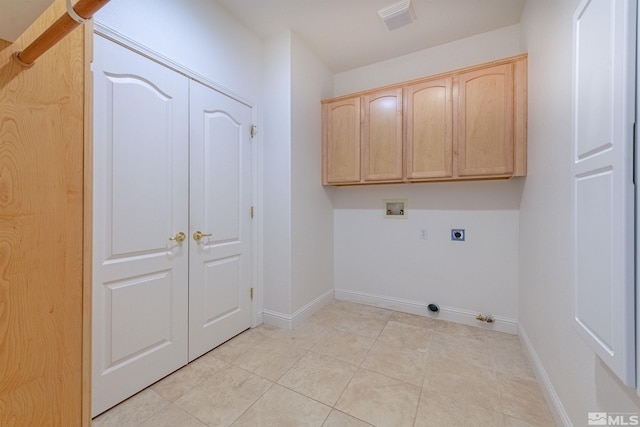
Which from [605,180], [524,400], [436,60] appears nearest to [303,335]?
[524,400]

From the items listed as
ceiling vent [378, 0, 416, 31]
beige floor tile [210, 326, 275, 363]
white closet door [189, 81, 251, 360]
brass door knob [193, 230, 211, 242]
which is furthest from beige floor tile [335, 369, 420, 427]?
ceiling vent [378, 0, 416, 31]

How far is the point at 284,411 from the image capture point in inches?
56.5

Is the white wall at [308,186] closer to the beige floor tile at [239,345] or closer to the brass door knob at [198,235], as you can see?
the beige floor tile at [239,345]

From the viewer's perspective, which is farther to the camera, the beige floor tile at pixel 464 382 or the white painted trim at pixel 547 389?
the beige floor tile at pixel 464 382

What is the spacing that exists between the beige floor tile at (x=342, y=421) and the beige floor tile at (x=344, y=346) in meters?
0.49

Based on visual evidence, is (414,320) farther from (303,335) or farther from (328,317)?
(303,335)

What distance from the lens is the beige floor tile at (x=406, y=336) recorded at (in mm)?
2133

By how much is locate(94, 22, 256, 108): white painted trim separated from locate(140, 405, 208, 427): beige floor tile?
6.79 ft

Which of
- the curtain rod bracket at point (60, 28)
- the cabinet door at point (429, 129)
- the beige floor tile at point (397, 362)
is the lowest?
the beige floor tile at point (397, 362)

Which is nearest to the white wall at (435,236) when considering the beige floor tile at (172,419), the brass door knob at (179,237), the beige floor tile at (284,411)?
the beige floor tile at (284,411)

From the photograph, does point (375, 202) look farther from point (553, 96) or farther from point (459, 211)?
point (553, 96)

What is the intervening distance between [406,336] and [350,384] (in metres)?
0.83

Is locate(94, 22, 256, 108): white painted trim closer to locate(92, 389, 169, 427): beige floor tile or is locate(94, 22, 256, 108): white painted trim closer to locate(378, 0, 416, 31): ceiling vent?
locate(378, 0, 416, 31): ceiling vent

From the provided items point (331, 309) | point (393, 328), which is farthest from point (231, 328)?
point (393, 328)
